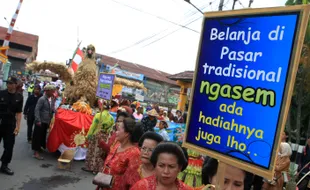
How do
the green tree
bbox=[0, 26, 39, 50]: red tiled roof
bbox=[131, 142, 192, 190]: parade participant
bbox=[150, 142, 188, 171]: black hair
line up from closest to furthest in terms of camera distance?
bbox=[131, 142, 192, 190]: parade participant < bbox=[150, 142, 188, 171]: black hair < the green tree < bbox=[0, 26, 39, 50]: red tiled roof

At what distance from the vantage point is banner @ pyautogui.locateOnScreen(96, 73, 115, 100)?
5953 mm

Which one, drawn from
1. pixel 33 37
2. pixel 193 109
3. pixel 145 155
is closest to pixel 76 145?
pixel 145 155

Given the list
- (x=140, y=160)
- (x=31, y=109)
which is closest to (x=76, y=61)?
(x=31, y=109)

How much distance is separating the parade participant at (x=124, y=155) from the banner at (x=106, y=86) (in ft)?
9.19

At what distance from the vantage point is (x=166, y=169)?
6.87ft

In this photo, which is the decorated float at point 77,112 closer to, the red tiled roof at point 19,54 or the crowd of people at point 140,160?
the crowd of people at point 140,160

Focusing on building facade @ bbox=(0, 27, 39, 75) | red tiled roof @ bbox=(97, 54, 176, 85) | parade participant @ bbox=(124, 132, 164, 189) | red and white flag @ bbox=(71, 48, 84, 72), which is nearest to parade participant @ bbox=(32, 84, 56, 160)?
red and white flag @ bbox=(71, 48, 84, 72)

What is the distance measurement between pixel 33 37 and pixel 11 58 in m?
10.4

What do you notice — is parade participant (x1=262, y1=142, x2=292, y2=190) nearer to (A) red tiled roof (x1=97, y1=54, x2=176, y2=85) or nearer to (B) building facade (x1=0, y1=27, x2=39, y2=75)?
(A) red tiled roof (x1=97, y1=54, x2=176, y2=85)

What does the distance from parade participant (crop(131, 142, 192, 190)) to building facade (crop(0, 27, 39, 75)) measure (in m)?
40.9

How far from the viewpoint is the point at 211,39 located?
191 centimetres

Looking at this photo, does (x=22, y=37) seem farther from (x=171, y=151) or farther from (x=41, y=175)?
(x=171, y=151)

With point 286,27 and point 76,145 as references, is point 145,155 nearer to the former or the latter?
point 286,27

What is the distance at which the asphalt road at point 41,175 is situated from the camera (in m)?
5.13
